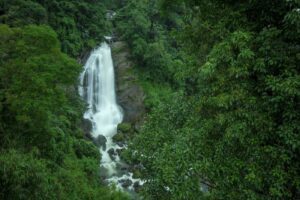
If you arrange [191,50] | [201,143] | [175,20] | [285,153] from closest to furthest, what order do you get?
[285,153] < [201,143] < [191,50] < [175,20]

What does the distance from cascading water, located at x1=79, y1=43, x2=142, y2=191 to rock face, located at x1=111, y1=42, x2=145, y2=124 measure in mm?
507

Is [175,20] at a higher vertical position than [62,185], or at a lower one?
higher

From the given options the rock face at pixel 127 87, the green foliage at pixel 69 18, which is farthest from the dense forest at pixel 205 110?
the rock face at pixel 127 87

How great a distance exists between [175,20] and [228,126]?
3185 cm

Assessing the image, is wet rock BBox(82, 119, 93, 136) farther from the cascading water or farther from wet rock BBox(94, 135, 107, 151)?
wet rock BBox(94, 135, 107, 151)

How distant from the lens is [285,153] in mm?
5801

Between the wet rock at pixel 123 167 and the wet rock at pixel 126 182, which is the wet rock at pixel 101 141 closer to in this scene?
the wet rock at pixel 123 167

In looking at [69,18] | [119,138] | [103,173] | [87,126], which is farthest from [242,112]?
[69,18]

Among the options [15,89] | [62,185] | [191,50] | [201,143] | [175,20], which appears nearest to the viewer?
[201,143]

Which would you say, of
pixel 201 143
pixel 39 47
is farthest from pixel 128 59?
pixel 201 143

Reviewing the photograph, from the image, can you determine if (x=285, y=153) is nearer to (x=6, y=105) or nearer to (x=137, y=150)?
(x=137, y=150)

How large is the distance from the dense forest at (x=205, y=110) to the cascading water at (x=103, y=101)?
32.3 ft

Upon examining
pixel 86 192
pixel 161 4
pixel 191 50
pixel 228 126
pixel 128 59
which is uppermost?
pixel 161 4

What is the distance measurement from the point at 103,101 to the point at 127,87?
8.32 feet
